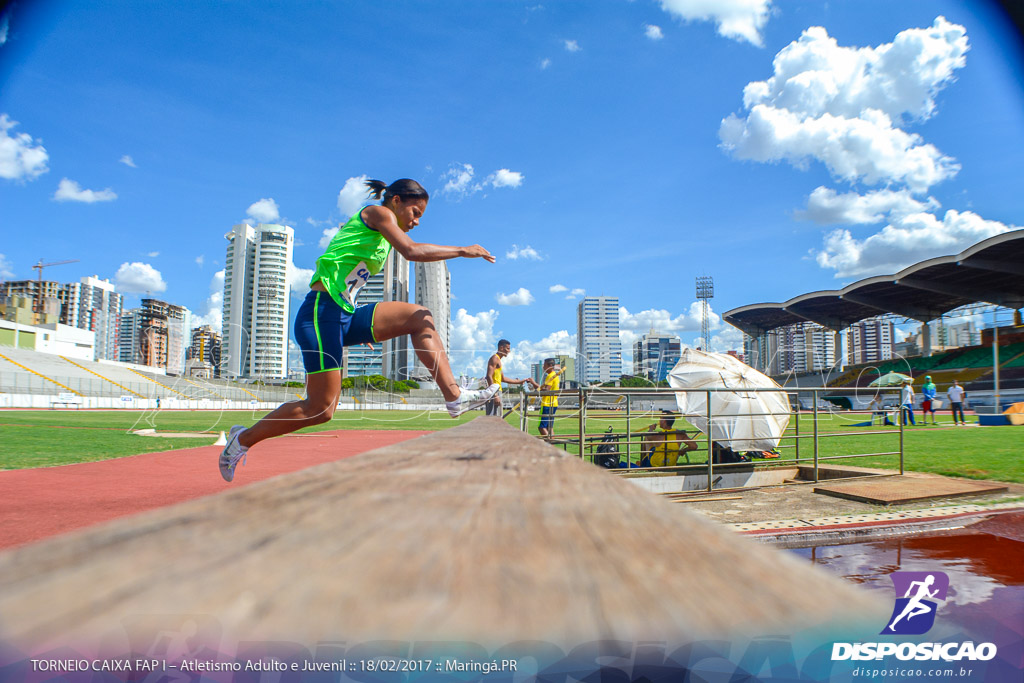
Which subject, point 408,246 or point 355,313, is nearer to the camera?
point 408,246

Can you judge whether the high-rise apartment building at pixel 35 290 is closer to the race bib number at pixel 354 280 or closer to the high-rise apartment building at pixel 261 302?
the high-rise apartment building at pixel 261 302

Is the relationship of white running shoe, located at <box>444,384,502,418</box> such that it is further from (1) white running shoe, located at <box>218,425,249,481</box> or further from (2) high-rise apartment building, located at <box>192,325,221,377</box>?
(2) high-rise apartment building, located at <box>192,325,221,377</box>

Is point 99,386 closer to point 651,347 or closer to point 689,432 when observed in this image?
point 689,432

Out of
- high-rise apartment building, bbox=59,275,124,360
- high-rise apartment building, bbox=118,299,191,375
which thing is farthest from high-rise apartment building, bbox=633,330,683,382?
high-rise apartment building, bbox=59,275,124,360

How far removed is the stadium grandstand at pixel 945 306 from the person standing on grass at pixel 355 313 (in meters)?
35.3

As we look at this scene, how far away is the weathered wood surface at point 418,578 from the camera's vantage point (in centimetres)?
37

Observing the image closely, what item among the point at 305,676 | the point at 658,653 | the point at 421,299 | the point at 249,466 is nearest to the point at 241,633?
the point at 305,676

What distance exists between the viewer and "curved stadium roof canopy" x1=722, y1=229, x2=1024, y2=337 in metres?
34.7

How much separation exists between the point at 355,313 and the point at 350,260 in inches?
13.1

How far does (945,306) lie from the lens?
4547 cm

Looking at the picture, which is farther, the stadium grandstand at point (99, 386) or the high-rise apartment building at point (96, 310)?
the high-rise apartment building at point (96, 310)

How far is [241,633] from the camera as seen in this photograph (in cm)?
36

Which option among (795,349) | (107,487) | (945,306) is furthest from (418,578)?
(795,349)

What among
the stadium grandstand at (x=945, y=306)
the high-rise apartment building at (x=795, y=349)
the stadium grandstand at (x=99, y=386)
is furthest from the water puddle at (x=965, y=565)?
the high-rise apartment building at (x=795, y=349)
